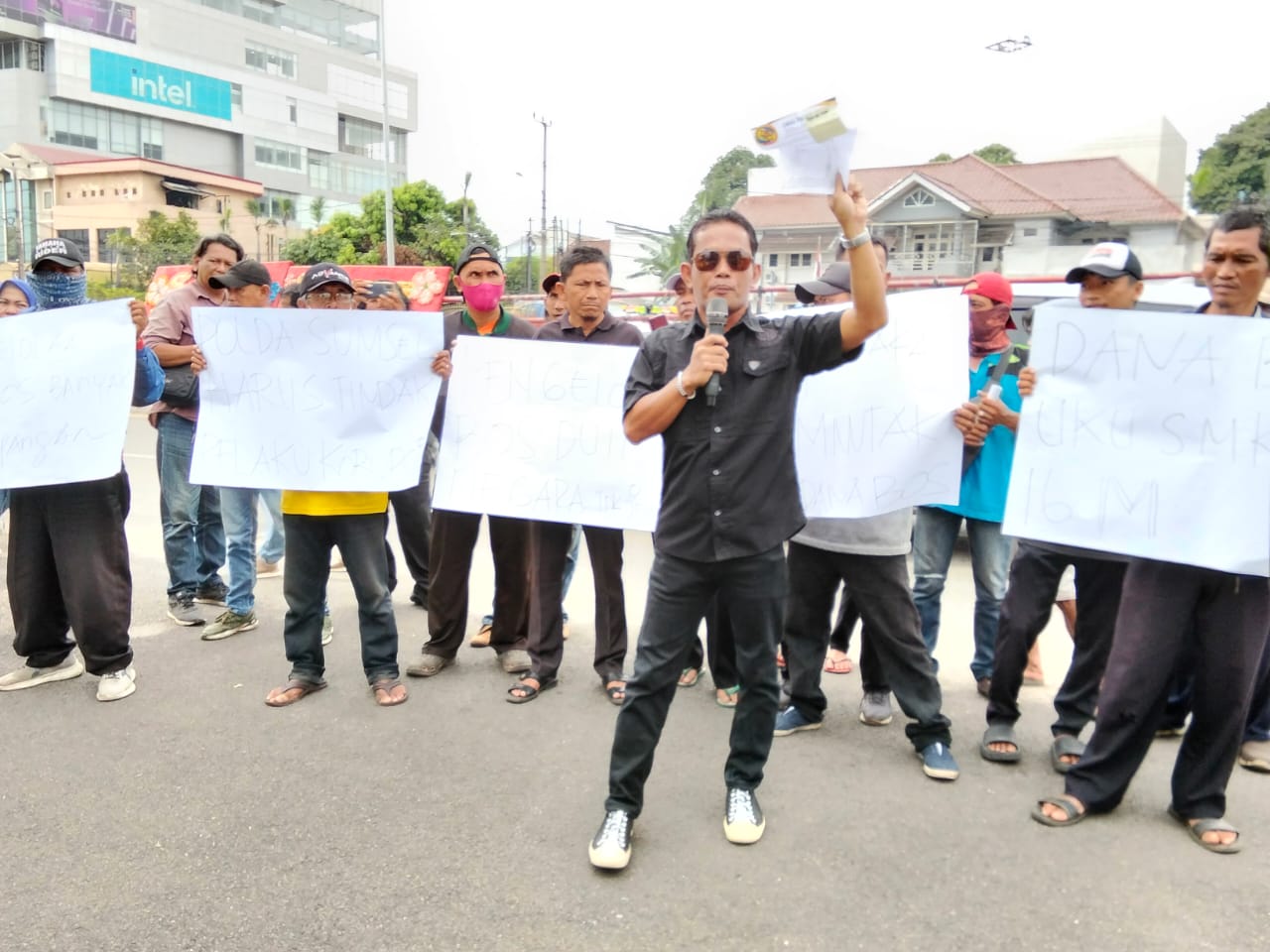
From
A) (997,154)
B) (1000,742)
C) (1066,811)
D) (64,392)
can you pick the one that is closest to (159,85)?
(997,154)

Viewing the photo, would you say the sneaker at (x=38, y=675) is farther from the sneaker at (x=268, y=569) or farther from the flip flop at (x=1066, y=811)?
the flip flop at (x=1066, y=811)

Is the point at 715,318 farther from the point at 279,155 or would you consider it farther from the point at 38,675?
the point at 279,155

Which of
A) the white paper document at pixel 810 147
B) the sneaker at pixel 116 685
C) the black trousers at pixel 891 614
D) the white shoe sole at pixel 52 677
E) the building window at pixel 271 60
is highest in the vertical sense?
the building window at pixel 271 60

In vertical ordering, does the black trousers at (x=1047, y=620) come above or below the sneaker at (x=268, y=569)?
above

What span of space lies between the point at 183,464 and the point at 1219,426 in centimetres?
485

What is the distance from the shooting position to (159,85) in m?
67.5

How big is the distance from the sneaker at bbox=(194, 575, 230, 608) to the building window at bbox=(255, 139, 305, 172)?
76649 millimetres

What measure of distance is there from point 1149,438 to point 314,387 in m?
3.38

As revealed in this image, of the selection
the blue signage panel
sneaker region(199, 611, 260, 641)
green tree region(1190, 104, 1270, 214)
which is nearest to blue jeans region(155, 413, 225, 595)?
sneaker region(199, 611, 260, 641)

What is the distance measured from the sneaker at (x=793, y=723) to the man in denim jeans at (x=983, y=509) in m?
0.71

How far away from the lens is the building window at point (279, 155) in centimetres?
7356

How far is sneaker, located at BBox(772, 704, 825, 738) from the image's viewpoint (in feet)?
12.6

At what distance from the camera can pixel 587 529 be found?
14.2ft

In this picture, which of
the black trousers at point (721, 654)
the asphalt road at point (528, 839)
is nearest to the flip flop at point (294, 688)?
the asphalt road at point (528, 839)
